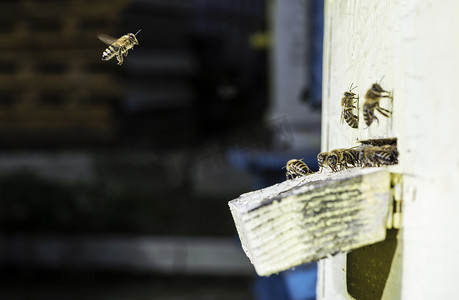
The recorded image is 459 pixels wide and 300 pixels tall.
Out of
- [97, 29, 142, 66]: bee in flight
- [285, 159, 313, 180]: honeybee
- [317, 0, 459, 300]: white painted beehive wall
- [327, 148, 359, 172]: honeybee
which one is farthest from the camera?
[97, 29, 142, 66]: bee in flight

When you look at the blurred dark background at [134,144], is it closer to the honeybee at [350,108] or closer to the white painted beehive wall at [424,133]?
the honeybee at [350,108]

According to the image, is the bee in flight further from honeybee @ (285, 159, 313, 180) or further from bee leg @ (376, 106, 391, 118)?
bee leg @ (376, 106, 391, 118)

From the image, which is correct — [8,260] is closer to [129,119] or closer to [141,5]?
[129,119]

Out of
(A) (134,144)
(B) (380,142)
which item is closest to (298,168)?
(B) (380,142)

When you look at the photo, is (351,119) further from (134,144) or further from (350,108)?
(134,144)

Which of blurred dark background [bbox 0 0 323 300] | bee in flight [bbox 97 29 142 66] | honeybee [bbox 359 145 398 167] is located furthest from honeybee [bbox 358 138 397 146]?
blurred dark background [bbox 0 0 323 300]
